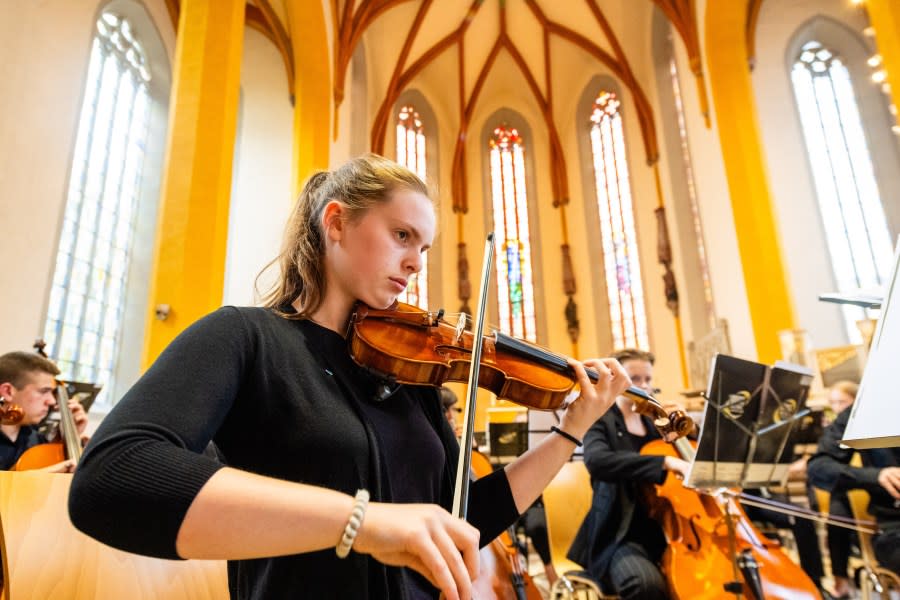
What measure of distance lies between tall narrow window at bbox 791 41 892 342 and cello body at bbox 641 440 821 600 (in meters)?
8.02

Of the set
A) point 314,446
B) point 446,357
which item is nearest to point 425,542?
point 314,446

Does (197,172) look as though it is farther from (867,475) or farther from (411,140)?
(411,140)

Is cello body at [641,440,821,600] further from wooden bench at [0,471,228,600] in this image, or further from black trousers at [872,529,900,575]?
wooden bench at [0,471,228,600]

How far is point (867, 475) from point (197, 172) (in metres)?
5.44

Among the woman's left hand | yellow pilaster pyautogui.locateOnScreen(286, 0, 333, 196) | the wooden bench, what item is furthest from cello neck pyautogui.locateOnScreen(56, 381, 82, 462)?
yellow pilaster pyautogui.locateOnScreen(286, 0, 333, 196)

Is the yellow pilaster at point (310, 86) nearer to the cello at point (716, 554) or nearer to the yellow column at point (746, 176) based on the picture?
the yellow column at point (746, 176)

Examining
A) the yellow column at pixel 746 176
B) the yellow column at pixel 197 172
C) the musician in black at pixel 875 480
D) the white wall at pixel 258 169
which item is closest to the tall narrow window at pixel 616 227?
the yellow column at pixel 746 176

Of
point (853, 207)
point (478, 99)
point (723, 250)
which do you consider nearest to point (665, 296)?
point (723, 250)

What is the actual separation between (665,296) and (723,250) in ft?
8.67

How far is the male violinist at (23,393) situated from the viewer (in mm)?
3000

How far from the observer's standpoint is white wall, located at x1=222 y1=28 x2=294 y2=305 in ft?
29.1

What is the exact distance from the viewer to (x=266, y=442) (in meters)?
0.94

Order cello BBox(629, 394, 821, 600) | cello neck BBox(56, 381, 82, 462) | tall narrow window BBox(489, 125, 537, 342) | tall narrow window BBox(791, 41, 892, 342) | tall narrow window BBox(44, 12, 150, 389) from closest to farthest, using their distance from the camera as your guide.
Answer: cello BBox(629, 394, 821, 600) < cello neck BBox(56, 381, 82, 462) < tall narrow window BBox(44, 12, 150, 389) < tall narrow window BBox(791, 41, 892, 342) < tall narrow window BBox(489, 125, 537, 342)

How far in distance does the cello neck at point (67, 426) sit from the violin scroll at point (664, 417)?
2.74 meters
